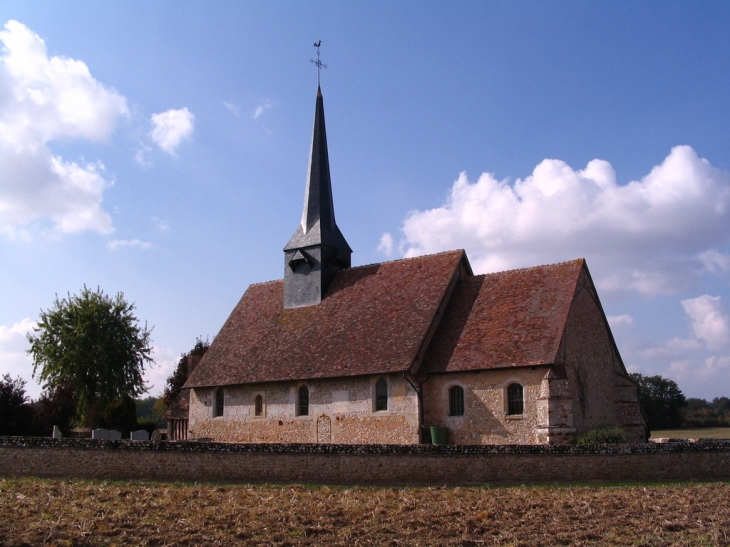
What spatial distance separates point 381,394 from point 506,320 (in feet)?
17.4

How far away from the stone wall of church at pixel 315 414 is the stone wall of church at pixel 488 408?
0.86m

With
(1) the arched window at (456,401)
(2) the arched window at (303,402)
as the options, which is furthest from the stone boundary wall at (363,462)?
(2) the arched window at (303,402)

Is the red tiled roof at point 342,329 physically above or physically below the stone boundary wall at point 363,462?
above

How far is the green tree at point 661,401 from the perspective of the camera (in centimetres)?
7054

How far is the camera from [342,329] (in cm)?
2941

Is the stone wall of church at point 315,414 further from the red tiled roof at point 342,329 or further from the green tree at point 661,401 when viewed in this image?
the green tree at point 661,401

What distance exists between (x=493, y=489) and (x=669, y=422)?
6070 cm

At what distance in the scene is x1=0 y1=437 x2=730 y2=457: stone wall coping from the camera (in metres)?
18.9

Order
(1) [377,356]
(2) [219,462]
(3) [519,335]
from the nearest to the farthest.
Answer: (2) [219,462]
(3) [519,335]
(1) [377,356]

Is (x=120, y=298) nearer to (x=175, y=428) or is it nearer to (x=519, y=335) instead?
(x=175, y=428)

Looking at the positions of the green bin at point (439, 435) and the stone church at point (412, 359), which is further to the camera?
the green bin at point (439, 435)

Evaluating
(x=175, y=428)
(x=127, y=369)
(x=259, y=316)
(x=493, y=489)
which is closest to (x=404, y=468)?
(x=493, y=489)

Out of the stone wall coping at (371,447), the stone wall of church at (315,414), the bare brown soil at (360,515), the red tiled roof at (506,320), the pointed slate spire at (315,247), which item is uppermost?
the pointed slate spire at (315,247)

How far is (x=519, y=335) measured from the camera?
24938 mm
